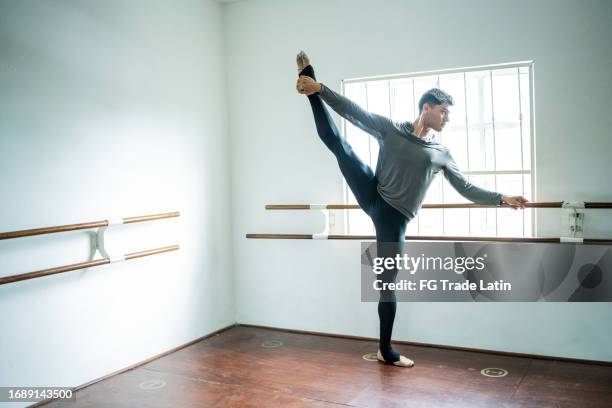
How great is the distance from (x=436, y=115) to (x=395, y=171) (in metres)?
0.43

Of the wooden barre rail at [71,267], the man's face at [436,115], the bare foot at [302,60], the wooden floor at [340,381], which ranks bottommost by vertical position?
the wooden floor at [340,381]

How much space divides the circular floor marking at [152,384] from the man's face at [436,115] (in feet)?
7.55

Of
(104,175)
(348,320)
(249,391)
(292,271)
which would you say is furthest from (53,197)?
(348,320)

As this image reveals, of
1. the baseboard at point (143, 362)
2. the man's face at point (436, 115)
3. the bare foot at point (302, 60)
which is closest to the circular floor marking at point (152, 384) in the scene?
the baseboard at point (143, 362)

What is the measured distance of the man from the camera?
340 centimetres

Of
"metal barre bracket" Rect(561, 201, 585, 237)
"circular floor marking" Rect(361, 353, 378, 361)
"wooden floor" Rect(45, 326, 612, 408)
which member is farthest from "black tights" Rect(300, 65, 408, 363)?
"metal barre bracket" Rect(561, 201, 585, 237)

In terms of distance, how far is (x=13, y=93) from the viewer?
2986mm

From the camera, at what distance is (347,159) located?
11.4ft

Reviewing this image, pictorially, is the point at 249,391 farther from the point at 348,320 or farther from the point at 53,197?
the point at 53,197

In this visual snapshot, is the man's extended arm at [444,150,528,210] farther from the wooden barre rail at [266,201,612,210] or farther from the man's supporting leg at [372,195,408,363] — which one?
the man's supporting leg at [372,195,408,363]

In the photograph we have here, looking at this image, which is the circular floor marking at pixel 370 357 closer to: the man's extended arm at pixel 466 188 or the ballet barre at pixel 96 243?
the man's extended arm at pixel 466 188

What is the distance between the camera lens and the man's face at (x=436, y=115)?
3410mm

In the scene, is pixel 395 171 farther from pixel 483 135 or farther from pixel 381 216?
pixel 483 135

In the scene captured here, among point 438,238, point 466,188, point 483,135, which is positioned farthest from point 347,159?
point 483,135
